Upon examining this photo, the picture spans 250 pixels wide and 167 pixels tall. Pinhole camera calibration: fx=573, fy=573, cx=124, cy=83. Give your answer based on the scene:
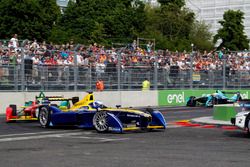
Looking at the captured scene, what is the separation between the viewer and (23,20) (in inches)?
2000

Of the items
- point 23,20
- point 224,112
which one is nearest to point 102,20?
point 23,20

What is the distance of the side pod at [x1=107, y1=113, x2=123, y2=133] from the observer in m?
14.8

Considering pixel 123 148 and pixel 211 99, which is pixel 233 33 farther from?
pixel 123 148

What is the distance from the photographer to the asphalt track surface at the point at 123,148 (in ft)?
32.3

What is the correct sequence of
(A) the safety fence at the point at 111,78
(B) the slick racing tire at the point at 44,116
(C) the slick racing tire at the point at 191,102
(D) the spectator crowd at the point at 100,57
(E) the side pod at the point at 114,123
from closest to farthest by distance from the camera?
(E) the side pod at the point at 114,123 < (B) the slick racing tire at the point at 44,116 < (A) the safety fence at the point at 111,78 < (D) the spectator crowd at the point at 100,57 < (C) the slick racing tire at the point at 191,102

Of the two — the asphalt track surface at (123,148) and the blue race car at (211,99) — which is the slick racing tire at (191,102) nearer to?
the blue race car at (211,99)

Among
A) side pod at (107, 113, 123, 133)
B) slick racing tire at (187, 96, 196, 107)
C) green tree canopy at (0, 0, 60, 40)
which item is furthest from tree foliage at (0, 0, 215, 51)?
side pod at (107, 113, 123, 133)

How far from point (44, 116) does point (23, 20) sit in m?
35.1

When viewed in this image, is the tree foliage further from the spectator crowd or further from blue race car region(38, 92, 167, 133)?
blue race car region(38, 92, 167, 133)

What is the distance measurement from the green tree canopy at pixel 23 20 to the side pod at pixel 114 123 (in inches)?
1426

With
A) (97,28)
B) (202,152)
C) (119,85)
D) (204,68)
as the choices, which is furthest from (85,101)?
(97,28)

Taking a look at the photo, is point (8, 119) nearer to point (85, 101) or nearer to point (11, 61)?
point (85, 101)

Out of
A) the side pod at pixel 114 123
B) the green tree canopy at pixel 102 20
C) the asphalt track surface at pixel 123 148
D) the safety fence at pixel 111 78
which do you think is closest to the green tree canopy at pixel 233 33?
the green tree canopy at pixel 102 20

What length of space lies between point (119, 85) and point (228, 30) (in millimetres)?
50972
